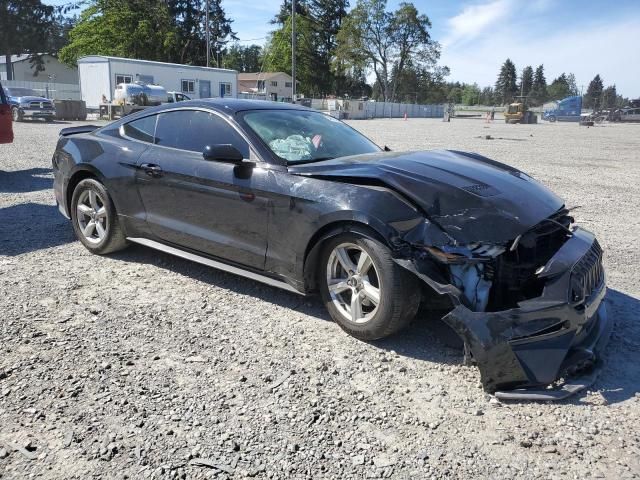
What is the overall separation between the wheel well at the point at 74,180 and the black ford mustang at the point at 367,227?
0.22m

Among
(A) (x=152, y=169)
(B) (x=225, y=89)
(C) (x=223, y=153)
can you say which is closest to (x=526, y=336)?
(C) (x=223, y=153)

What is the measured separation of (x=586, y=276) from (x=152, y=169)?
347 cm

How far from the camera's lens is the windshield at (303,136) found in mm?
4270

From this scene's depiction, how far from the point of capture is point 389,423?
9.21ft

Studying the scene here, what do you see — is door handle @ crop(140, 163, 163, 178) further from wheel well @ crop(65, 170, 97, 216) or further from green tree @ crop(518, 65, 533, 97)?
green tree @ crop(518, 65, 533, 97)

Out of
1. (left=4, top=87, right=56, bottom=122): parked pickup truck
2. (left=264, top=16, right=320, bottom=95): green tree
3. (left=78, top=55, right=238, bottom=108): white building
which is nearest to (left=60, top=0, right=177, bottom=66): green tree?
(left=78, top=55, right=238, bottom=108): white building

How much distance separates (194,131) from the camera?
4.65m

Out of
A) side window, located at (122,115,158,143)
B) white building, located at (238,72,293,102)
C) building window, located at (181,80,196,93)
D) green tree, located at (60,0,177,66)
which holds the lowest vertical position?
side window, located at (122,115,158,143)

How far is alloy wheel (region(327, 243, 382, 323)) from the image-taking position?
3543mm

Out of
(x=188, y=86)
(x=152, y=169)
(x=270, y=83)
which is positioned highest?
(x=270, y=83)

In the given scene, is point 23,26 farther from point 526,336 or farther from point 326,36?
point 526,336

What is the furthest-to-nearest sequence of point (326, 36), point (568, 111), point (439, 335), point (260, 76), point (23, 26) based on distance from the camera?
point (326, 36), point (260, 76), point (23, 26), point (568, 111), point (439, 335)

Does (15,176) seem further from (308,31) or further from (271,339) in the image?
(308,31)

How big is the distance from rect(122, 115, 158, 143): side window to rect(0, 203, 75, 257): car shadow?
157 cm
